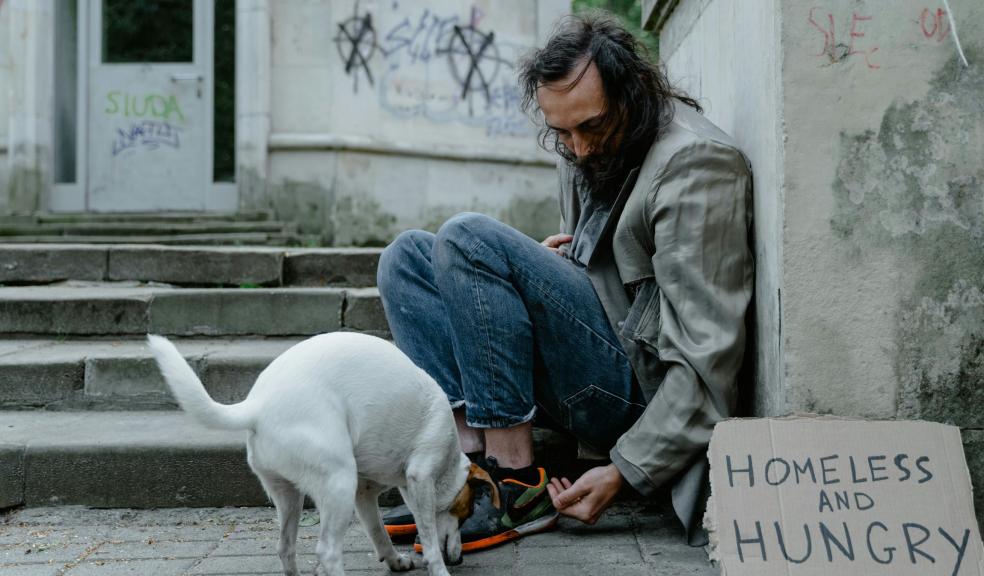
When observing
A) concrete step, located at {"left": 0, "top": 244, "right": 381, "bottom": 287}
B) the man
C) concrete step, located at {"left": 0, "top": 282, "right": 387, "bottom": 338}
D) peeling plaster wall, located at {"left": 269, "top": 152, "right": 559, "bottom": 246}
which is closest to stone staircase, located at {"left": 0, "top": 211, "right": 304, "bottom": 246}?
peeling plaster wall, located at {"left": 269, "top": 152, "right": 559, "bottom": 246}

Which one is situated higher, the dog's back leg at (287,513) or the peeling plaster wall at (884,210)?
the peeling plaster wall at (884,210)

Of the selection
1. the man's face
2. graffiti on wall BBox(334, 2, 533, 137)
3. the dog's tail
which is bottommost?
the dog's tail

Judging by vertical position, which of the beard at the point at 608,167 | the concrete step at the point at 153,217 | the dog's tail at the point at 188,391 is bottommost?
the concrete step at the point at 153,217

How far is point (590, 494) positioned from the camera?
2.50 meters


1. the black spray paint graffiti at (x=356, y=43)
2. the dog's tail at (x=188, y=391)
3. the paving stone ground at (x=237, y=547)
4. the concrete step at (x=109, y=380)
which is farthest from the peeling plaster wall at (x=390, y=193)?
the dog's tail at (x=188, y=391)

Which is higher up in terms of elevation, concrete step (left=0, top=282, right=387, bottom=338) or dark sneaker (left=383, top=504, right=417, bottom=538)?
concrete step (left=0, top=282, right=387, bottom=338)

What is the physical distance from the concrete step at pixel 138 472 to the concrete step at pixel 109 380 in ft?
2.17

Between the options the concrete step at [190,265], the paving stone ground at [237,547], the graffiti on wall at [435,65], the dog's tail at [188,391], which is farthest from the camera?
the graffiti on wall at [435,65]

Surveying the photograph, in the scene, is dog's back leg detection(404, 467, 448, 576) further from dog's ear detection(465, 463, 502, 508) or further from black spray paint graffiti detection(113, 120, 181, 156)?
black spray paint graffiti detection(113, 120, 181, 156)

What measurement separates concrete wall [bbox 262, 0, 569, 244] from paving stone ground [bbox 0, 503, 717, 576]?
17.7 ft

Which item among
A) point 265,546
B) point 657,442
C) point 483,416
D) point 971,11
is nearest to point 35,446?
A: point 265,546

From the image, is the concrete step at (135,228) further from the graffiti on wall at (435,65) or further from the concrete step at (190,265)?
the concrete step at (190,265)

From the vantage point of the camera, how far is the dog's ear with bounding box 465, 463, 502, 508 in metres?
2.44

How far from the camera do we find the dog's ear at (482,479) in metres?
2.44
